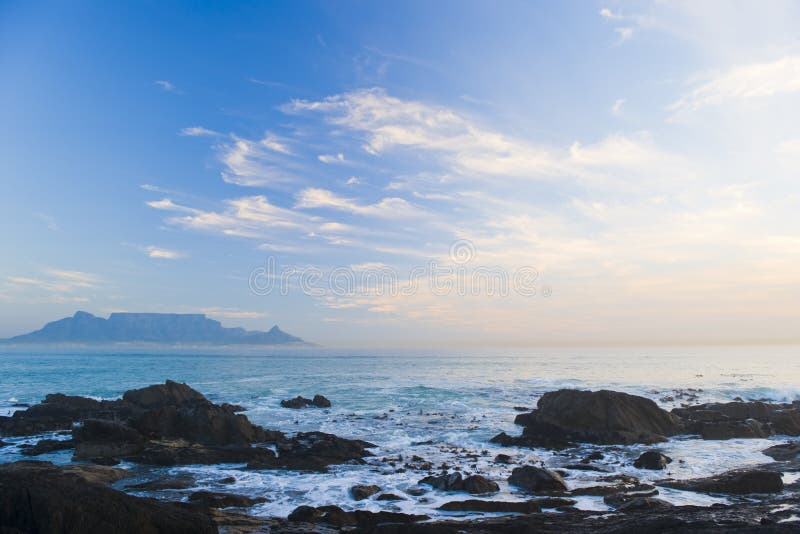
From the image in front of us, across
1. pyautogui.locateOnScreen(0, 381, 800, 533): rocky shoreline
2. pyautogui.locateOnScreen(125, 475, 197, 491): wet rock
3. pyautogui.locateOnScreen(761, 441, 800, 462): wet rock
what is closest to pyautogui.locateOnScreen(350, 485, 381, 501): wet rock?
pyautogui.locateOnScreen(0, 381, 800, 533): rocky shoreline

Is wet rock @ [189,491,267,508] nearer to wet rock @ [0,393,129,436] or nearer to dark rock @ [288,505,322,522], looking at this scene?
dark rock @ [288,505,322,522]

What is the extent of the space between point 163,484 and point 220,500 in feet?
13.9

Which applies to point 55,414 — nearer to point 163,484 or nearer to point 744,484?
point 163,484

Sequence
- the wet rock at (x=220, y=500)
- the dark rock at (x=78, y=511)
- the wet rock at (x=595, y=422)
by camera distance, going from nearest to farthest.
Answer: the dark rock at (x=78, y=511)
the wet rock at (x=220, y=500)
the wet rock at (x=595, y=422)

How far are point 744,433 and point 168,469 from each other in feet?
116

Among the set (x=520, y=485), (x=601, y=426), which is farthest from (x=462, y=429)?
(x=520, y=485)

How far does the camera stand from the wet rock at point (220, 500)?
18594 millimetres

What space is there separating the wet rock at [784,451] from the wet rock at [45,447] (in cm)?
3898

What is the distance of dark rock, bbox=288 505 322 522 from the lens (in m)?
17.1

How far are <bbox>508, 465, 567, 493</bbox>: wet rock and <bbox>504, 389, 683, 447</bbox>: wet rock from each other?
10.4 m

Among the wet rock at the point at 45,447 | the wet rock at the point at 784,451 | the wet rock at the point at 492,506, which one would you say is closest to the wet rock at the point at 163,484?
the wet rock at the point at 45,447

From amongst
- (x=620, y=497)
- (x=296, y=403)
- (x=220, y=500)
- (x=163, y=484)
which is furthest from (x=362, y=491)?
(x=296, y=403)

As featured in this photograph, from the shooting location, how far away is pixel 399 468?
2528cm

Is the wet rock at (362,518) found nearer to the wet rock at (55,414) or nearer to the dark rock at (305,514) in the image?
the dark rock at (305,514)
